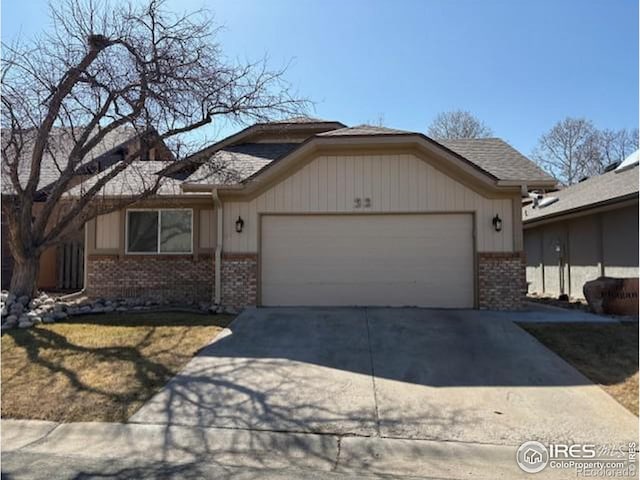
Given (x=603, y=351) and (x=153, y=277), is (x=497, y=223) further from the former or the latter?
(x=153, y=277)

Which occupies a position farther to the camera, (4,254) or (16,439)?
(4,254)

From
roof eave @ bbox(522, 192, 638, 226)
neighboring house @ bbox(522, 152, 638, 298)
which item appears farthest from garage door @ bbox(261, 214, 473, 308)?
neighboring house @ bbox(522, 152, 638, 298)

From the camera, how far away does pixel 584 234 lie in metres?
13.9

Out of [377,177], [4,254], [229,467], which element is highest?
[377,177]

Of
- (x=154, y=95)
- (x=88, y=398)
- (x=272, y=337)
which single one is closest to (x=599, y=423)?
(x=272, y=337)

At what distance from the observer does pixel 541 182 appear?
9.92m

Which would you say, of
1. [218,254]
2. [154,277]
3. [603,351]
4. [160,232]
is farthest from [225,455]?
[160,232]

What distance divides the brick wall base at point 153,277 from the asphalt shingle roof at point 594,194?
1083 cm

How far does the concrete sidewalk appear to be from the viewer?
3922 millimetres

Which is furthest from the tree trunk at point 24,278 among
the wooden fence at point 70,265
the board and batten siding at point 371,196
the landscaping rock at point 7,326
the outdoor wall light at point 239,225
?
the wooden fence at point 70,265

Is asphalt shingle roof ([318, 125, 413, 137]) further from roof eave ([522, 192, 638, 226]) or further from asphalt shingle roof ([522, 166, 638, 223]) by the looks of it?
asphalt shingle roof ([522, 166, 638, 223])

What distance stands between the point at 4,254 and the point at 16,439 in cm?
1323

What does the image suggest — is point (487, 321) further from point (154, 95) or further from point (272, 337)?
point (154, 95)

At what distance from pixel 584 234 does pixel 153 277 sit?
12978 millimetres
